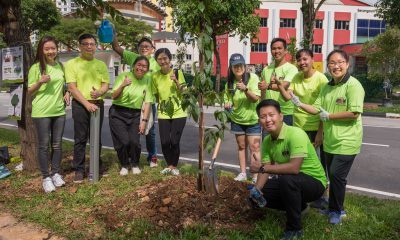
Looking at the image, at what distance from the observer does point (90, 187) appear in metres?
4.88

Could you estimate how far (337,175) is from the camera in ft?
12.3

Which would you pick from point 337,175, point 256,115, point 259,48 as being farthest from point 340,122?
point 259,48

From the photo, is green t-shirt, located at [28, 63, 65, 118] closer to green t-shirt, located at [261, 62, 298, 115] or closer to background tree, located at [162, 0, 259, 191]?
background tree, located at [162, 0, 259, 191]

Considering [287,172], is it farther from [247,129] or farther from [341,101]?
[247,129]

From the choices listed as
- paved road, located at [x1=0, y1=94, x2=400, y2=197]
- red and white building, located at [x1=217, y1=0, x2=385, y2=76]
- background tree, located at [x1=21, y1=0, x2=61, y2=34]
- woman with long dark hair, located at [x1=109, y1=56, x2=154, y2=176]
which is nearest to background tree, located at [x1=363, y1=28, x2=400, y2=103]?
paved road, located at [x1=0, y1=94, x2=400, y2=197]

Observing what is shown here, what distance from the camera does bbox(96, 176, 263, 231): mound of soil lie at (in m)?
3.75

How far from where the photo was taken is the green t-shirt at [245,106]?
16.7 ft

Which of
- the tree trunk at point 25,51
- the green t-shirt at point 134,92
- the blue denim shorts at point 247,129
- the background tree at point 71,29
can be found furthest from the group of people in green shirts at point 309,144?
the background tree at point 71,29

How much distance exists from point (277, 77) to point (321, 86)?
602 mm

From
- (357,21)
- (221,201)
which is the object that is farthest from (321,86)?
(357,21)

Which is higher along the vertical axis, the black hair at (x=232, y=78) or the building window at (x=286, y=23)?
the building window at (x=286, y=23)

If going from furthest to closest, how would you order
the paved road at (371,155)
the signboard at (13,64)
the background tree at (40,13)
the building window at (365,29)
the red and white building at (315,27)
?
1. the building window at (365,29)
2. the red and white building at (315,27)
3. the background tree at (40,13)
4. the paved road at (371,155)
5. the signboard at (13,64)

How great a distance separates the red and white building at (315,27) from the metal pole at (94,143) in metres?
38.5

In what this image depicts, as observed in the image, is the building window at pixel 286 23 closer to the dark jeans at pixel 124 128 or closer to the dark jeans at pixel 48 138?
the dark jeans at pixel 124 128
